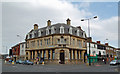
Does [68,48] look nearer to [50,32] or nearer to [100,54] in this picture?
[50,32]

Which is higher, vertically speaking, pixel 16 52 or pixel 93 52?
pixel 93 52

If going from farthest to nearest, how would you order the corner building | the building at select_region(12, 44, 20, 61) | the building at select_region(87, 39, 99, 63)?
1. the building at select_region(12, 44, 20, 61)
2. the building at select_region(87, 39, 99, 63)
3. the corner building

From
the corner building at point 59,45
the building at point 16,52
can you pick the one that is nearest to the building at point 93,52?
the corner building at point 59,45

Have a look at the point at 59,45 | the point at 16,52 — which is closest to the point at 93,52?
the point at 59,45

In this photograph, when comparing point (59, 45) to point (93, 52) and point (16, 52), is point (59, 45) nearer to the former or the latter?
point (93, 52)

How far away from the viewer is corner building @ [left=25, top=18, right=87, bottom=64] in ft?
140

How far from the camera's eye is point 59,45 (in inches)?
1686

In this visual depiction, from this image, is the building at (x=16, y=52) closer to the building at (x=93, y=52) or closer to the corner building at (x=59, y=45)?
the corner building at (x=59, y=45)

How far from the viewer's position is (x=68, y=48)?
43.0 metres

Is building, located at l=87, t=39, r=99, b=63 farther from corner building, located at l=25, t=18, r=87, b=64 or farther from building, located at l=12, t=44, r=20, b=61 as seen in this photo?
building, located at l=12, t=44, r=20, b=61

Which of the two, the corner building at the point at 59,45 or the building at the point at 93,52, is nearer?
the corner building at the point at 59,45

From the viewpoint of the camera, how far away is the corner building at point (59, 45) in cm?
4256

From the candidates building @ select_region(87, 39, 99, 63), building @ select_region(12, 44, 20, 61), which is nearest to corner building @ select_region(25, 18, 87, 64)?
building @ select_region(87, 39, 99, 63)

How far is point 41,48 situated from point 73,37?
11302 millimetres
